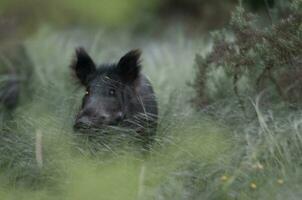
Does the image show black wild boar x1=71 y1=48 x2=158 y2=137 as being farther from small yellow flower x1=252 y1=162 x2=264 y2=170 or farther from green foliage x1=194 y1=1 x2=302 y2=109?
small yellow flower x1=252 y1=162 x2=264 y2=170

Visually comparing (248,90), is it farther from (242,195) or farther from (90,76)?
(242,195)

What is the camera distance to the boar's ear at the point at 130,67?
837cm

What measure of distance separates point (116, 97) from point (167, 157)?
105 cm

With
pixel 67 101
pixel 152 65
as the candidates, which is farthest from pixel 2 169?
pixel 152 65

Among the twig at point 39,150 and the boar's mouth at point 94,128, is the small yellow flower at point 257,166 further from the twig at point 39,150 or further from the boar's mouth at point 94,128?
the twig at point 39,150

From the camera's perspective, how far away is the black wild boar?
790 cm

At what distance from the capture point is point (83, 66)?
8562 millimetres

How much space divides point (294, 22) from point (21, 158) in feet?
9.49

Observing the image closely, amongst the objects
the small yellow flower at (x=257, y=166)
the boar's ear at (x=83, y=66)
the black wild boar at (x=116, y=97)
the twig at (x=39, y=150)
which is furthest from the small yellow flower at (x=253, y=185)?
the boar's ear at (x=83, y=66)

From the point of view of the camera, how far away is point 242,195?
6.79m

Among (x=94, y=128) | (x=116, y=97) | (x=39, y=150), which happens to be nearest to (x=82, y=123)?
(x=94, y=128)

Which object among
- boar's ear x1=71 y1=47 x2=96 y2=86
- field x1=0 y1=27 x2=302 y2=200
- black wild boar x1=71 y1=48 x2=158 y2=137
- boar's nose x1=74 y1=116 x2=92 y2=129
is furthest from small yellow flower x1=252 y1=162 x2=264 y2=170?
boar's ear x1=71 y1=47 x2=96 y2=86

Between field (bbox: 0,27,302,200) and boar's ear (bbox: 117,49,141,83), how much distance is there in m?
0.51

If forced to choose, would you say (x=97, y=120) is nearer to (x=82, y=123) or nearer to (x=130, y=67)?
(x=82, y=123)
